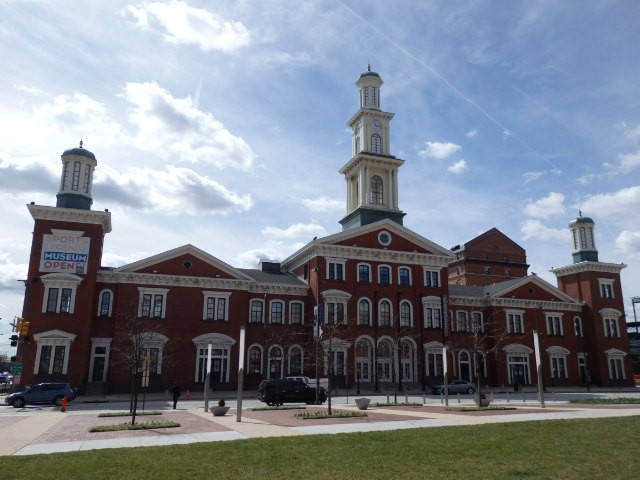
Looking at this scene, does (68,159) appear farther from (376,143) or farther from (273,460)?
(273,460)

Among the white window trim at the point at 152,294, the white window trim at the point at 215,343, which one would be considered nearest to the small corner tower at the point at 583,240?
the white window trim at the point at 215,343

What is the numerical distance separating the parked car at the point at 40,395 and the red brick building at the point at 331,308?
5.10m

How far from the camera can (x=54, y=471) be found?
11688 millimetres

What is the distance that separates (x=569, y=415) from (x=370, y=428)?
995 cm

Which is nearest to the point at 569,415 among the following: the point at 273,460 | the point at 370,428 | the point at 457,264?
the point at 370,428

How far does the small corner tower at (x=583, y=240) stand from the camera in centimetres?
6706

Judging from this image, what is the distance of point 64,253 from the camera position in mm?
45344

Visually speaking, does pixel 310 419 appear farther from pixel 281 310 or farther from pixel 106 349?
pixel 281 310

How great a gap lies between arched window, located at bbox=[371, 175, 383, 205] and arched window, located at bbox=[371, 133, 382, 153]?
3.56 m

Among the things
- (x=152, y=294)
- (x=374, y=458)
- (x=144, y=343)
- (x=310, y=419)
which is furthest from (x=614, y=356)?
(x=374, y=458)

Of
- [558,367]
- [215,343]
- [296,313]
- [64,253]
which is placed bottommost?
[558,367]

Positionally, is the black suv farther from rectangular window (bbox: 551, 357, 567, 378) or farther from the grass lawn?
rectangular window (bbox: 551, 357, 567, 378)

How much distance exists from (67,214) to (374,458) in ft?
134

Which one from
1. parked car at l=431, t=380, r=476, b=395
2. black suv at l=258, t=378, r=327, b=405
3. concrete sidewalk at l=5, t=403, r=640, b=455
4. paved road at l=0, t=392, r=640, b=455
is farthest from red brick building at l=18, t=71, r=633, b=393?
concrete sidewalk at l=5, t=403, r=640, b=455
